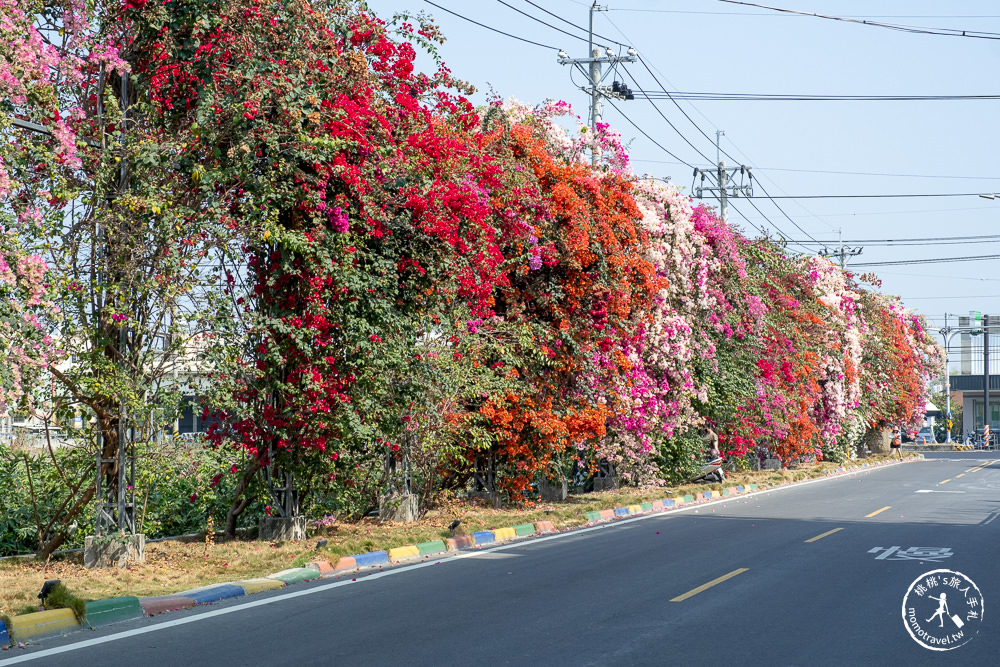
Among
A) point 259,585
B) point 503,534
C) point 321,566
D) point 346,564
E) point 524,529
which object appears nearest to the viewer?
point 259,585

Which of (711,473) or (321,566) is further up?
(321,566)

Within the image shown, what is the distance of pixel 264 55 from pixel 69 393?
15.5 feet

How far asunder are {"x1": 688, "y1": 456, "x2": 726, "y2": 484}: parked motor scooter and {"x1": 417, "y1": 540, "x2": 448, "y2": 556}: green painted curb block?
15.8m

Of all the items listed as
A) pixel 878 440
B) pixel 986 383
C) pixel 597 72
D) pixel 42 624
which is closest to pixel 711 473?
pixel 597 72

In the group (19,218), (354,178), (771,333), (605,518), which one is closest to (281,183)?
(354,178)

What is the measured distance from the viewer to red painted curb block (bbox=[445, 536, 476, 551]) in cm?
1451

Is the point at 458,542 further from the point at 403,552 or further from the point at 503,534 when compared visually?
the point at 403,552

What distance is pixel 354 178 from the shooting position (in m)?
12.8

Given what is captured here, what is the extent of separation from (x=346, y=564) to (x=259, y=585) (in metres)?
1.82

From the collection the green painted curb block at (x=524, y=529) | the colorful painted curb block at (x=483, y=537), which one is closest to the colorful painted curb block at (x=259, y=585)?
the colorful painted curb block at (x=483, y=537)

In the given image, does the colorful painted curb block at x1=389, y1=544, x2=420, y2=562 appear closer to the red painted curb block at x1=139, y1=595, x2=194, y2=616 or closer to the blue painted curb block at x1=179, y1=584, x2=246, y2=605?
the blue painted curb block at x1=179, y1=584, x2=246, y2=605

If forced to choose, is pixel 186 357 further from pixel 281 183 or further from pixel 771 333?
pixel 771 333

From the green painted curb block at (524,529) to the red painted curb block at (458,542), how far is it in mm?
1416

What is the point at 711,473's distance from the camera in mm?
29453
